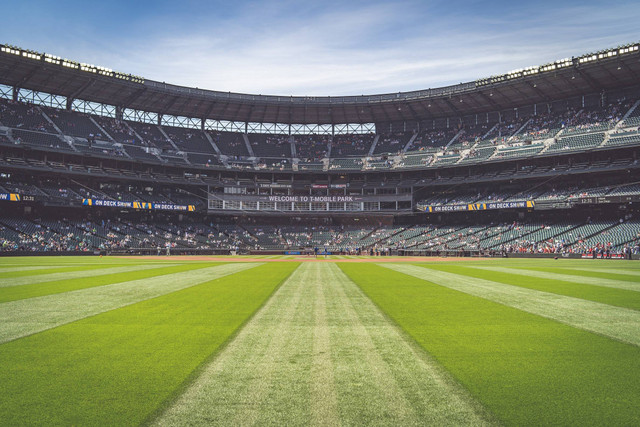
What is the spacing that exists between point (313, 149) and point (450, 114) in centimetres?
2842

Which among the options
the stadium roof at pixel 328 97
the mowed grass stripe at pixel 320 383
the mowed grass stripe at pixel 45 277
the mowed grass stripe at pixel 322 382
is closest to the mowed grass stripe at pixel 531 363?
the mowed grass stripe at pixel 320 383

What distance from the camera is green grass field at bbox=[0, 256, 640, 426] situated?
4000mm

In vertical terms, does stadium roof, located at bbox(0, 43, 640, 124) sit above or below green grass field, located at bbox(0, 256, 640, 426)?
above

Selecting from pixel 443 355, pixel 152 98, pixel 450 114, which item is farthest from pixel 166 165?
pixel 443 355

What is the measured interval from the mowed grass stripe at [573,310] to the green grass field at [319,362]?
64 millimetres

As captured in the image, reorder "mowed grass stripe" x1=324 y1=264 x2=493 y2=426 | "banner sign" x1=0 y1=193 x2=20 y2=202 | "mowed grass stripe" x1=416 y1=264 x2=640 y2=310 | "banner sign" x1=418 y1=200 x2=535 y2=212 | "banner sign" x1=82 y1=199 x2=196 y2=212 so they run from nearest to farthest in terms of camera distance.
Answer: "mowed grass stripe" x1=324 y1=264 x2=493 y2=426 → "mowed grass stripe" x1=416 y1=264 x2=640 y2=310 → "banner sign" x1=0 y1=193 x2=20 y2=202 → "banner sign" x1=418 y1=200 x2=535 y2=212 → "banner sign" x1=82 y1=199 x2=196 y2=212

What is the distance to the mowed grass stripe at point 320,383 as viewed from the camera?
12.8 ft

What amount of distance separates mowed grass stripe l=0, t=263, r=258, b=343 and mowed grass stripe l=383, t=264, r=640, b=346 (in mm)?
10789

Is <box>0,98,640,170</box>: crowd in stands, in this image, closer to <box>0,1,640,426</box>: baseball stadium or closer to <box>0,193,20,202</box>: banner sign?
<box>0,1,640,426</box>: baseball stadium

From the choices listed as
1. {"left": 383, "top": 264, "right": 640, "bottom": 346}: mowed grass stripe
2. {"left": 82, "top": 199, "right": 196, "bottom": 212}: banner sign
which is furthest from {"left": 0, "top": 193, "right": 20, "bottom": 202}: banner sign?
{"left": 383, "top": 264, "right": 640, "bottom": 346}: mowed grass stripe

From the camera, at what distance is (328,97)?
248ft

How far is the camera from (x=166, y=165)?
68.9m

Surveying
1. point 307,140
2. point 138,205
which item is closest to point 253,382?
point 138,205

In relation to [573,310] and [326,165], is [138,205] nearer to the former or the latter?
[326,165]
